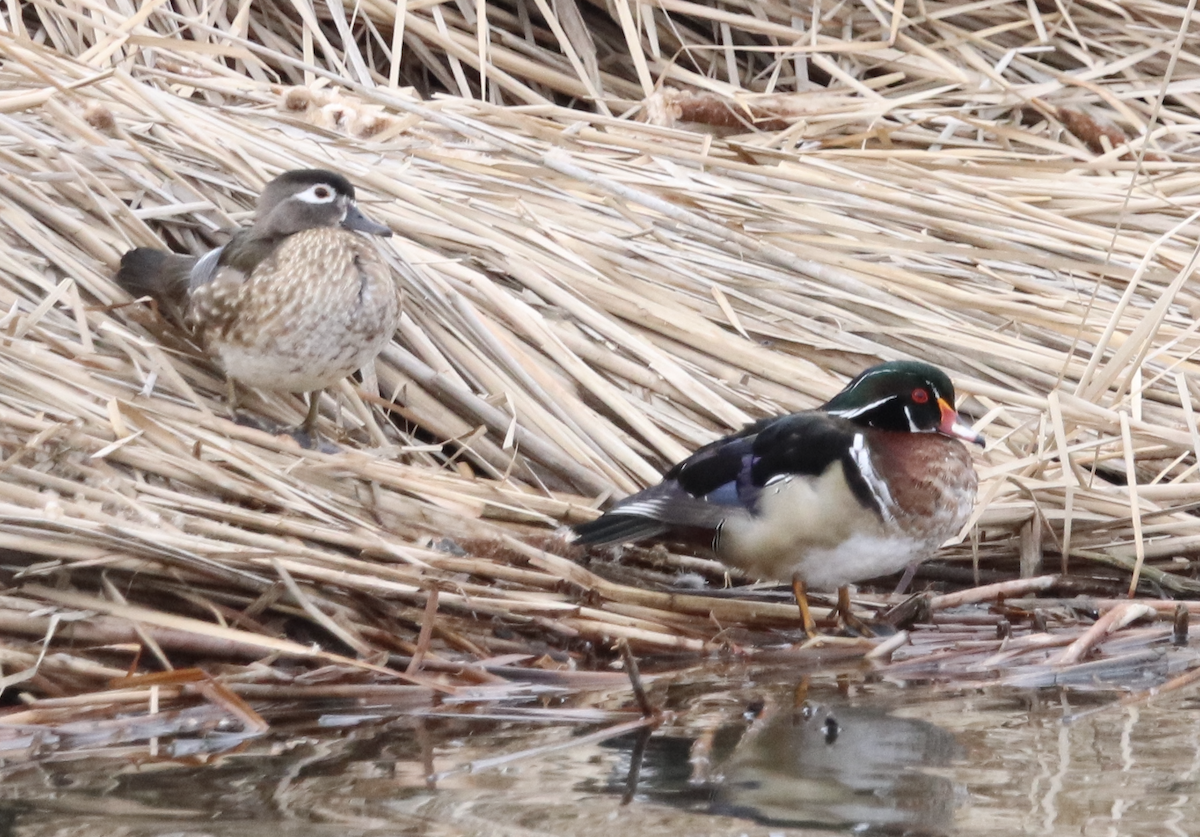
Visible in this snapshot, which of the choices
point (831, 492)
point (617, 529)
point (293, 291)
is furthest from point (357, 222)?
point (831, 492)

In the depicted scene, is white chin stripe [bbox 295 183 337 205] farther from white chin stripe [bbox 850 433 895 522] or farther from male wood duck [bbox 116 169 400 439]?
white chin stripe [bbox 850 433 895 522]

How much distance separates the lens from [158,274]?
11.9 feet

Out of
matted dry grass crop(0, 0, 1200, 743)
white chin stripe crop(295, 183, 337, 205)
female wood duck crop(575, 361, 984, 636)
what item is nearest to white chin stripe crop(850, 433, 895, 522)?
female wood duck crop(575, 361, 984, 636)

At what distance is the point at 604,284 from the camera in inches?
155

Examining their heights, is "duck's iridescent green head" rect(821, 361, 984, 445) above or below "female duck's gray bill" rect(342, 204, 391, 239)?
below

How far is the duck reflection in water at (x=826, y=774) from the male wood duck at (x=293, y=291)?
52.0 inches

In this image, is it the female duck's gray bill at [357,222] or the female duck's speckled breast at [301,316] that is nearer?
the female duck's speckled breast at [301,316]

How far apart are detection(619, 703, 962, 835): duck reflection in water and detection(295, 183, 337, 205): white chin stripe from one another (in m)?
1.62

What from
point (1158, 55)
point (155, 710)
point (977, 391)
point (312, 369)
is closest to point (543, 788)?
point (155, 710)

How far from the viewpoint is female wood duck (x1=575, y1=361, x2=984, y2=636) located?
3059 mm

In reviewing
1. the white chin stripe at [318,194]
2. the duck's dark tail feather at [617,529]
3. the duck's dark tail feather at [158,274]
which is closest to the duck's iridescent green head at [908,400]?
the duck's dark tail feather at [617,529]

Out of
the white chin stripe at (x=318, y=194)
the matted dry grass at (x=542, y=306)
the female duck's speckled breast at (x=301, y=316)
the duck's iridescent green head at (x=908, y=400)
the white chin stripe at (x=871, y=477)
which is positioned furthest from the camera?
the white chin stripe at (x=318, y=194)

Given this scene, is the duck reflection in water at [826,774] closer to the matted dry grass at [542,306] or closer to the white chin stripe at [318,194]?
the matted dry grass at [542,306]

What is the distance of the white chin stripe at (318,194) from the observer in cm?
357
